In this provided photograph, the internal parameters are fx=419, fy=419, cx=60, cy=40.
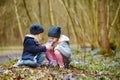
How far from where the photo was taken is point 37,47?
10.1 metres

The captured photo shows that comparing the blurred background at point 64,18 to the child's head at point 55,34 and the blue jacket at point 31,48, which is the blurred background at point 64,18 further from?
the blue jacket at point 31,48

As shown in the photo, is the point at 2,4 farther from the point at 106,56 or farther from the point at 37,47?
the point at 37,47

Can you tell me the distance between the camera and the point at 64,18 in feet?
120

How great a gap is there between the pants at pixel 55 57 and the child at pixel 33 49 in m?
0.17

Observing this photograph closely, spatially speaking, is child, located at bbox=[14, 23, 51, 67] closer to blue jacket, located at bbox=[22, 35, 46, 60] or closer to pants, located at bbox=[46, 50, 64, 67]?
blue jacket, located at bbox=[22, 35, 46, 60]

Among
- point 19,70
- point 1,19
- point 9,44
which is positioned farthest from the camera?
point 9,44

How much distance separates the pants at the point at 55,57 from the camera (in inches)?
400

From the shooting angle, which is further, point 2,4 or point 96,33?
point 2,4

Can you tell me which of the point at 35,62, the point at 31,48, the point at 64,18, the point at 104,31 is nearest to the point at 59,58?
the point at 35,62

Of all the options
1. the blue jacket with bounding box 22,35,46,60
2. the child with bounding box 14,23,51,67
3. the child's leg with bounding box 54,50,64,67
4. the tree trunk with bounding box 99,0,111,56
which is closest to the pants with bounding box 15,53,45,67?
the child with bounding box 14,23,51,67

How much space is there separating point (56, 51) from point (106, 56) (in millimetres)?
6854

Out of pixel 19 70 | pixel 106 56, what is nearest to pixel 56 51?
pixel 19 70

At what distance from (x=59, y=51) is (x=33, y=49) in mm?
631

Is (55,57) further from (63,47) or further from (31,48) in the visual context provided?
(31,48)
